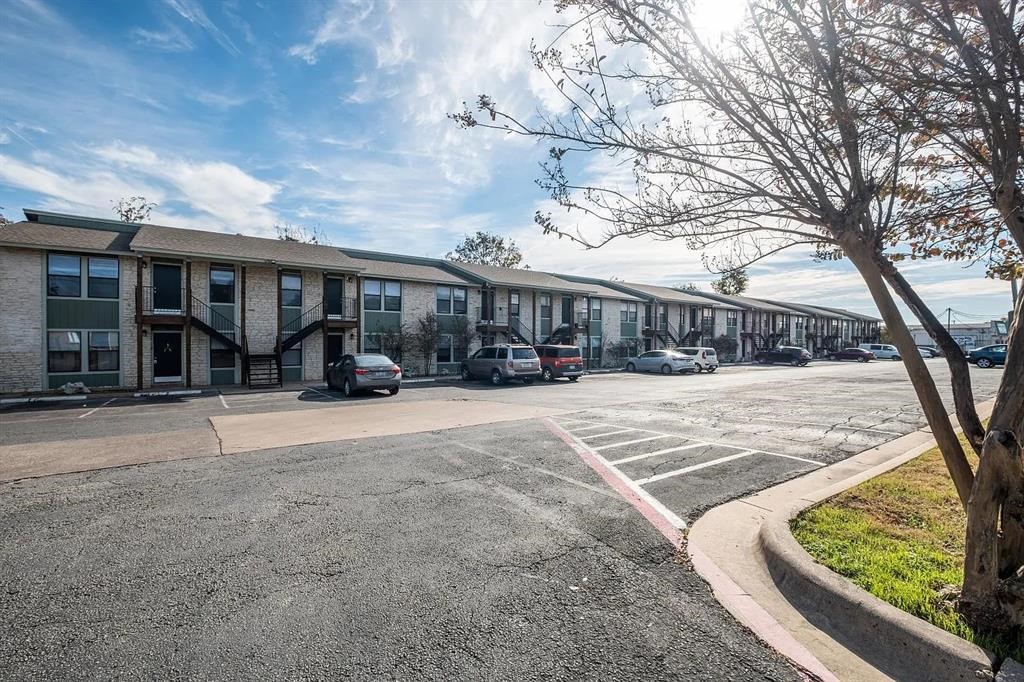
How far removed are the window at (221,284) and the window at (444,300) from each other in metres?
10.4

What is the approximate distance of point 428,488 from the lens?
5820 millimetres

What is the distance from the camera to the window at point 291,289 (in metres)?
22.8

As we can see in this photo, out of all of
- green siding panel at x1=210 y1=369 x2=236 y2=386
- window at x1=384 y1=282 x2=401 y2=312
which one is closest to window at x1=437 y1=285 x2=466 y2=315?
window at x1=384 y1=282 x2=401 y2=312

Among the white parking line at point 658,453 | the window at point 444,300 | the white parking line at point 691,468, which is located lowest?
the white parking line at point 658,453

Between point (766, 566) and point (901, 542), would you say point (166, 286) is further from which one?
point (901, 542)

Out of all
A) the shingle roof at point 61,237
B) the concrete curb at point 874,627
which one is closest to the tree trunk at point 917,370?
the concrete curb at point 874,627

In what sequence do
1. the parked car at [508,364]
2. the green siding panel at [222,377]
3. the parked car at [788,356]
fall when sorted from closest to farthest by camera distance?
the green siding panel at [222,377], the parked car at [508,364], the parked car at [788,356]

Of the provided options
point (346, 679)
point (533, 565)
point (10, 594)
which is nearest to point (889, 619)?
point (533, 565)

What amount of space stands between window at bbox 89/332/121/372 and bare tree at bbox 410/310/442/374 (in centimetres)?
1226

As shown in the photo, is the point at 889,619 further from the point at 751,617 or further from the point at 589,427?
the point at 589,427

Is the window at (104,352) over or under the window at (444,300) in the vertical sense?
under

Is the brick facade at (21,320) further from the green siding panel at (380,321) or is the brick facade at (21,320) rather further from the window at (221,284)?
the green siding panel at (380,321)

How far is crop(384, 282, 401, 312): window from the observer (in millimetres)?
26172

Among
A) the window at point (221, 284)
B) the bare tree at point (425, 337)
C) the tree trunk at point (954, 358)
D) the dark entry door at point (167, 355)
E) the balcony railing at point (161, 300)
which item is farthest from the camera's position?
the bare tree at point (425, 337)
